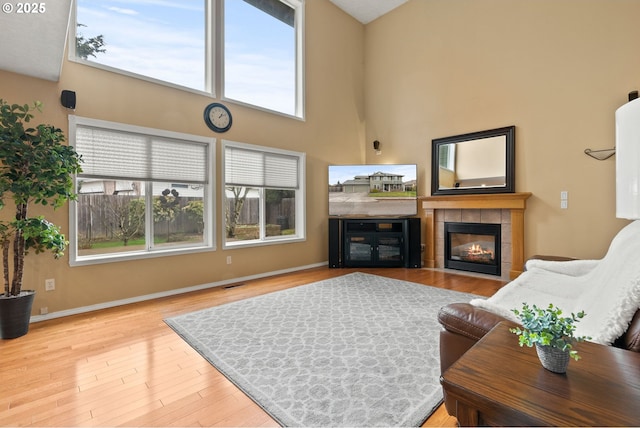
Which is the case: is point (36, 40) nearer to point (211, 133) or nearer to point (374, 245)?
point (211, 133)

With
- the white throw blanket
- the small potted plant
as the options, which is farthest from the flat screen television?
the small potted plant

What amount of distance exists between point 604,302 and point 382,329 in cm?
158

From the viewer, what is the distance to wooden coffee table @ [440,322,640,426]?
0.77m

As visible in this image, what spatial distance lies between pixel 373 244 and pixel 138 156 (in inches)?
148

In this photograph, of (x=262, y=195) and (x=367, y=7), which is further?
(x=367, y=7)

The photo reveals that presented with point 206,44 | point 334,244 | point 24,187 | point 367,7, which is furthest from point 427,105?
point 24,187

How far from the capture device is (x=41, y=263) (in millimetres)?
2998

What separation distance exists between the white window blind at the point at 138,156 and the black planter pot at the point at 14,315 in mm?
1315

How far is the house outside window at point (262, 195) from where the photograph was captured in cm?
446

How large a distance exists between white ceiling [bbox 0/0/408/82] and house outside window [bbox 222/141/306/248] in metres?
1.93

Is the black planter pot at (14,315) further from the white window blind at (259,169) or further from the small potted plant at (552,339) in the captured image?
the small potted plant at (552,339)

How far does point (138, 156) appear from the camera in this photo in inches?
141

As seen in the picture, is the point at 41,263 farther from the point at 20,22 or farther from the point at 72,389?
the point at 20,22

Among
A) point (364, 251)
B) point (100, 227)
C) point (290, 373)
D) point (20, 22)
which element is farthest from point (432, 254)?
point (20, 22)
